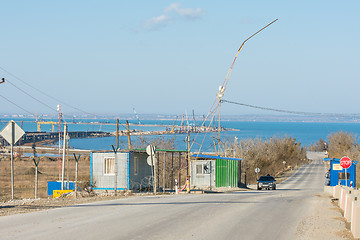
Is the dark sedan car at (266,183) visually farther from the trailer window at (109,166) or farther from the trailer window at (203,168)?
the trailer window at (109,166)

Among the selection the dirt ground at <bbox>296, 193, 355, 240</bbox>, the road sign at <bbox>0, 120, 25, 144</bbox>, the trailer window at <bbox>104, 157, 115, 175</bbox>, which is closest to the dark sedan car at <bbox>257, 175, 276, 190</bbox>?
the trailer window at <bbox>104, 157, 115, 175</bbox>

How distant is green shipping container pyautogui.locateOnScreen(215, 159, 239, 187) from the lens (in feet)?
152

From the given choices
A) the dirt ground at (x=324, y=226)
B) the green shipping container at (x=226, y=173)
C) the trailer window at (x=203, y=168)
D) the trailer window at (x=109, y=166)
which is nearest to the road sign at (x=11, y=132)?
the dirt ground at (x=324, y=226)

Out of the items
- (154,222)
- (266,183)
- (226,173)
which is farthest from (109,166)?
(154,222)

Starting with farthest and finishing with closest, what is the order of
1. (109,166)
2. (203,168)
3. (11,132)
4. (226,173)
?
(226,173), (203,168), (109,166), (11,132)

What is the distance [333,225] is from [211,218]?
3714 mm

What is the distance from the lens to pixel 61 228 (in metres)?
13.4

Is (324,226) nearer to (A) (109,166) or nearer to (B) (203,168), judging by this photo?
(A) (109,166)

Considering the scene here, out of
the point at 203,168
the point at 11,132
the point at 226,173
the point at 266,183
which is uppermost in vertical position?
the point at 11,132

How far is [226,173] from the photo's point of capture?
4753cm

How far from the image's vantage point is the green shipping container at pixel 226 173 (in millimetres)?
46219

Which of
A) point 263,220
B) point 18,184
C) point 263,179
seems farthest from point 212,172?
point 263,220

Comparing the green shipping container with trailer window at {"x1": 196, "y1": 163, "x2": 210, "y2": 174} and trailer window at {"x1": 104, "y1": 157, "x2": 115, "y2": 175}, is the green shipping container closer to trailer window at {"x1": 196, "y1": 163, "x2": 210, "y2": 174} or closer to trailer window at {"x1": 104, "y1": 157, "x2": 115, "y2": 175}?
trailer window at {"x1": 196, "y1": 163, "x2": 210, "y2": 174}

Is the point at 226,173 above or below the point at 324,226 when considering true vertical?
below
